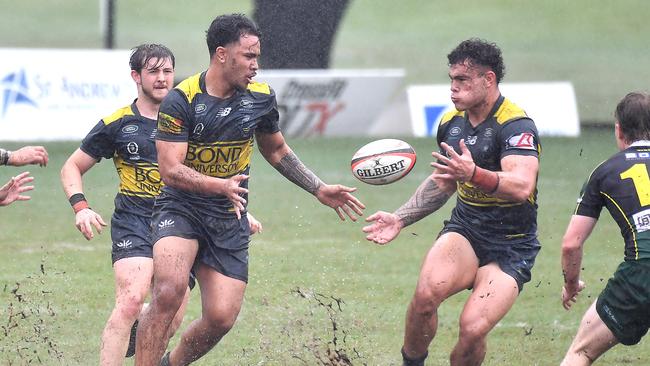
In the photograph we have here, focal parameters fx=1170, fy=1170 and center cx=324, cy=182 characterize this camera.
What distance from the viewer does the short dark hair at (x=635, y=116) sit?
20.9 feet

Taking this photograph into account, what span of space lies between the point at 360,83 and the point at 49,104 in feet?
18.1

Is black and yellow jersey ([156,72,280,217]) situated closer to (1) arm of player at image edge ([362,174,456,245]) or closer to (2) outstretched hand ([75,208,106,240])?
(2) outstretched hand ([75,208,106,240])

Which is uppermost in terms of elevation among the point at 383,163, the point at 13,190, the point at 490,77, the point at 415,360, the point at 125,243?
the point at 490,77

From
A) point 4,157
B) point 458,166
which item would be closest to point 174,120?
point 4,157

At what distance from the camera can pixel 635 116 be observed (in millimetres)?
6375

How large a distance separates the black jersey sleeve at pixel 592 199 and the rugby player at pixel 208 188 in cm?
190

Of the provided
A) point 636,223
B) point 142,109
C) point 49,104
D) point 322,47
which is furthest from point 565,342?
point 322,47

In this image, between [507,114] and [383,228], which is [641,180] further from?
[383,228]

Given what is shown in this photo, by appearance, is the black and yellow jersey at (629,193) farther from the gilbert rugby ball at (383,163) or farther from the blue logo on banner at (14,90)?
the blue logo on banner at (14,90)

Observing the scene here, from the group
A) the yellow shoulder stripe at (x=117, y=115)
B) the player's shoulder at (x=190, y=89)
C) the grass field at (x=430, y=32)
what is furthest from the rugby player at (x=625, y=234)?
the grass field at (x=430, y=32)

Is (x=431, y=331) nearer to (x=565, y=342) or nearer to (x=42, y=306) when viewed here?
(x=565, y=342)

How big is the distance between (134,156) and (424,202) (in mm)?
1883

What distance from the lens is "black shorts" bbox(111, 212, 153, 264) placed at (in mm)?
7328

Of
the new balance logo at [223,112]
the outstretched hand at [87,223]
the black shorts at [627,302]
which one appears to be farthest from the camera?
the outstretched hand at [87,223]
